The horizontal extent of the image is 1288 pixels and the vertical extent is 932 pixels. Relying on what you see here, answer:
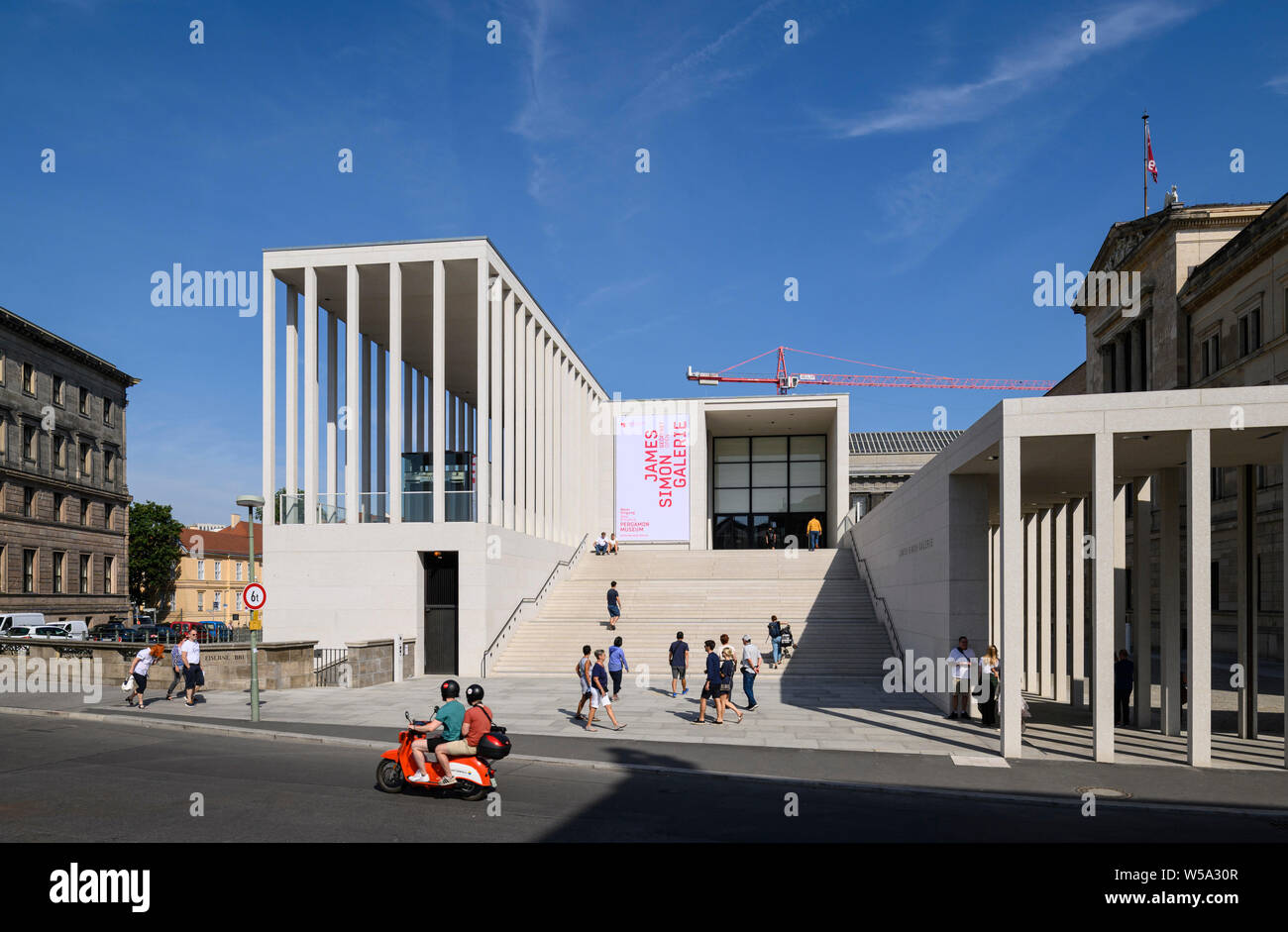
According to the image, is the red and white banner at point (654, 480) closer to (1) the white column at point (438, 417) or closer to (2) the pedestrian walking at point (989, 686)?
(1) the white column at point (438, 417)

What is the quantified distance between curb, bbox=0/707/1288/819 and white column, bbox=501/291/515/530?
14.3 m

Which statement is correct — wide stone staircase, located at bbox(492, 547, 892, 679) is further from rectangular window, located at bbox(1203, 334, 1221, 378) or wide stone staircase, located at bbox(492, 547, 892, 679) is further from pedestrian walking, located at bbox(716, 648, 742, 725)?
rectangular window, located at bbox(1203, 334, 1221, 378)

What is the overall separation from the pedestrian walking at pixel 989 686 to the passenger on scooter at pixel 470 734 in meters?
10.1

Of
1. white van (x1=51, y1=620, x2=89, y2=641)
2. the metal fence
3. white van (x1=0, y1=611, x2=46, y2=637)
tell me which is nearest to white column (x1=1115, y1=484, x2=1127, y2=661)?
the metal fence

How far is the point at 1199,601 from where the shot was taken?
1361 cm

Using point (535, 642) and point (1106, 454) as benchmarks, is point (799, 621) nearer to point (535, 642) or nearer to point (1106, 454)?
→ point (535, 642)

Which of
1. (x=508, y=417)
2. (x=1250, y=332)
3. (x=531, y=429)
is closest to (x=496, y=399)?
(x=508, y=417)

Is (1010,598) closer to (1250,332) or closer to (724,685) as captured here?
(724,685)

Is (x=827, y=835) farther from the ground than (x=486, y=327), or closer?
closer

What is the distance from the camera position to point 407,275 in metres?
30.2

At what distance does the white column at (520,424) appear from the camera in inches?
1286

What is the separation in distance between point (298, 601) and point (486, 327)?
10.4m

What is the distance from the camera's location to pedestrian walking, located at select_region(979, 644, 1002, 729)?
677 inches
